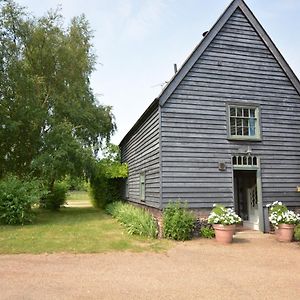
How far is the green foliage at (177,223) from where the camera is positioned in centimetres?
1098

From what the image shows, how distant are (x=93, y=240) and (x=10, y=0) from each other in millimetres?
17939

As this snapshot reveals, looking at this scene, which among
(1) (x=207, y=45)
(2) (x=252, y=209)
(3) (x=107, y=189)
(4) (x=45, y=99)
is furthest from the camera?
(3) (x=107, y=189)

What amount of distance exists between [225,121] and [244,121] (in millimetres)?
975

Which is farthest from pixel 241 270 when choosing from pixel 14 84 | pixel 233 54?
pixel 14 84

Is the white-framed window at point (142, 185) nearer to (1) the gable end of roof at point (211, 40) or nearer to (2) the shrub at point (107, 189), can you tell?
(1) the gable end of roof at point (211, 40)

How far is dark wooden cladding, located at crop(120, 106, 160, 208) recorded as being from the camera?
12.9m

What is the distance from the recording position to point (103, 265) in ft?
25.2

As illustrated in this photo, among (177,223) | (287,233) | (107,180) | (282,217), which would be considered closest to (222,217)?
(177,223)

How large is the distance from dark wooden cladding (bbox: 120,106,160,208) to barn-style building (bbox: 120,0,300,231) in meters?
0.04

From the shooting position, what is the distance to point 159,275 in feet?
22.6

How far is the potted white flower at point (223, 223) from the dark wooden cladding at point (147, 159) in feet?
7.54

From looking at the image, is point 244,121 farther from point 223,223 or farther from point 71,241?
point 71,241

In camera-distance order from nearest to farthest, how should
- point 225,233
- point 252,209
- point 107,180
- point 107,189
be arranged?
point 225,233 < point 252,209 < point 107,180 < point 107,189

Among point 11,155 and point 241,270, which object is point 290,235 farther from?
point 11,155
